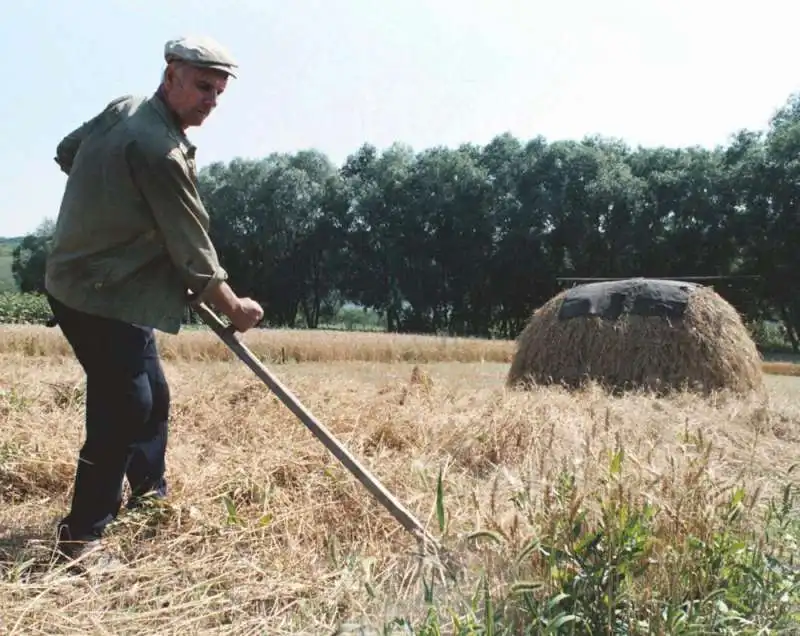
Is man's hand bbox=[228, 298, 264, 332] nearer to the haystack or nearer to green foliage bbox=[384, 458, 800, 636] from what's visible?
green foliage bbox=[384, 458, 800, 636]

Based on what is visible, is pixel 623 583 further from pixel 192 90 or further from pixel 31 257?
pixel 31 257

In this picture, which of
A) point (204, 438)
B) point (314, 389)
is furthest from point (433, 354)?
point (204, 438)

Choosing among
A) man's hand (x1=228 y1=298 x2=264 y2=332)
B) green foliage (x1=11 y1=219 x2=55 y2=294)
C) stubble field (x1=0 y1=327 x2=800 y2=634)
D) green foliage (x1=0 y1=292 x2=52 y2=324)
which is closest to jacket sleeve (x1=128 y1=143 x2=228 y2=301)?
man's hand (x1=228 y1=298 x2=264 y2=332)

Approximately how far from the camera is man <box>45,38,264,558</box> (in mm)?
2545

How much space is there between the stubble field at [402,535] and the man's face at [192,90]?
1376 mm

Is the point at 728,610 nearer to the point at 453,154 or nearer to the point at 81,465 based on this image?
the point at 81,465

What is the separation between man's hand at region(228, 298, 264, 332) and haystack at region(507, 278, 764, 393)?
5453 millimetres

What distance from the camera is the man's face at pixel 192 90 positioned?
2.58m

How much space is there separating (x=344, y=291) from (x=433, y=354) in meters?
23.3

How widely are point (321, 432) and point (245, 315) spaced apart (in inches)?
18.5

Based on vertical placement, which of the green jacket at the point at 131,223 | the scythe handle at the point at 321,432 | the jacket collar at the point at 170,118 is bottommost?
the scythe handle at the point at 321,432

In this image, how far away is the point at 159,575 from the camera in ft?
8.25

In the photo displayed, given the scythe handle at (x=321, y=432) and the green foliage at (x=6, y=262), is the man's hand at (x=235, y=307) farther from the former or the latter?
the green foliage at (x=6, y=262)

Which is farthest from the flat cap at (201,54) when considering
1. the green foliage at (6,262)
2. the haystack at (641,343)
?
the green foliage at (6,262)
